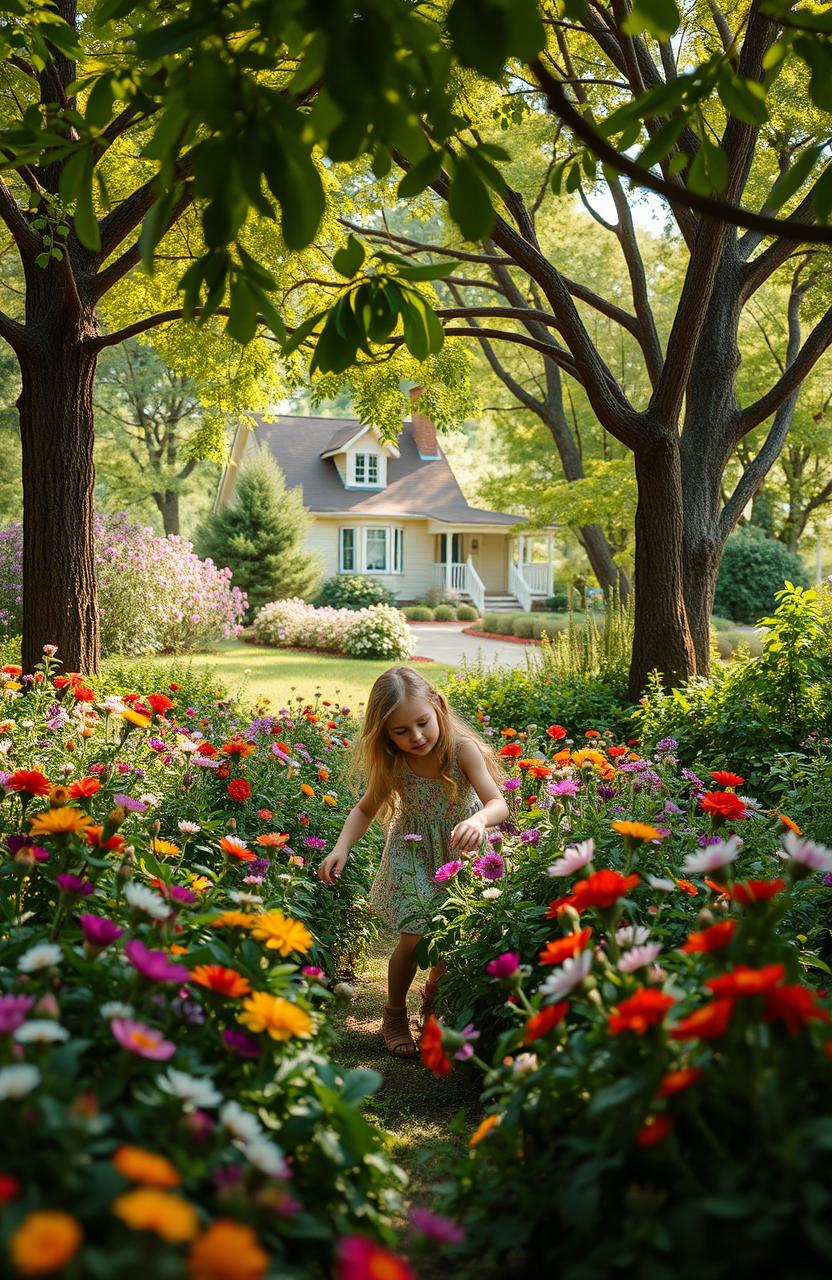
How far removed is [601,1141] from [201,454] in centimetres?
743

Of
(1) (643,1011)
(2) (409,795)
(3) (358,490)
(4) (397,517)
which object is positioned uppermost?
(3) (358,490)

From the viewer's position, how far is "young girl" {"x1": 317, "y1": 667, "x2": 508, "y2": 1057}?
3.34m

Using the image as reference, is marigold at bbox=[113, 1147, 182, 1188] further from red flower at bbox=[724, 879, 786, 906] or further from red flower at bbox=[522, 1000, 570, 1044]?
red flower at bbox=[724, 879, 786, 906]

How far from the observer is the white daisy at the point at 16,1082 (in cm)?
101

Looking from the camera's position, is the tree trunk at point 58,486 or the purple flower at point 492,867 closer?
the purple flower at point 492,867

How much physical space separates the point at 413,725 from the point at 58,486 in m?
3.68

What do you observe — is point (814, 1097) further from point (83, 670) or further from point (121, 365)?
point (121, 365)

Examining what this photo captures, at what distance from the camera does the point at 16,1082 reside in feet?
3.34

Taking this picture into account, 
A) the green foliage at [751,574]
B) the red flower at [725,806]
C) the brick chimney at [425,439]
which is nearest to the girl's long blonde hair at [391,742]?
the red flower at [725,806]

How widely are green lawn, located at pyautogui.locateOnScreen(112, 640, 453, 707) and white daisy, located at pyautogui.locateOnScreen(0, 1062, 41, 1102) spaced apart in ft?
31.7

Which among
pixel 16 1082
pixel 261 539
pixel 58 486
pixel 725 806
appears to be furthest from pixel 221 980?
pixel 261 539

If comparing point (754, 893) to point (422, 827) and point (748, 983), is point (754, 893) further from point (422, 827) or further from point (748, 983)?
point (422, 827)

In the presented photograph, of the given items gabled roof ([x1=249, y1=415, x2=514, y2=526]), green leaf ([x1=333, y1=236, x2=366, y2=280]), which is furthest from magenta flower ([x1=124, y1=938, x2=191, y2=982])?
gabled roof ([x1=249, y1=415, x2=514, y2=526])

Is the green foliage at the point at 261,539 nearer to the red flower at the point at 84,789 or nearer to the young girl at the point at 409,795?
the young girl at the point at 409,795
